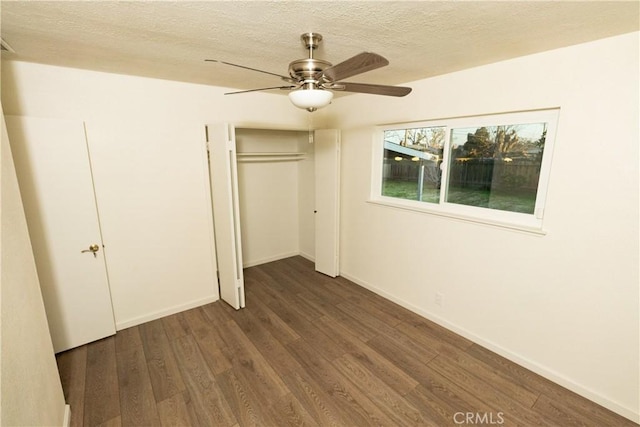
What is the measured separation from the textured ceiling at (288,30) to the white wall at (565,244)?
223 millimetres

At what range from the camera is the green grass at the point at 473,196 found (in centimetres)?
229

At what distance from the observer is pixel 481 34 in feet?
5.54

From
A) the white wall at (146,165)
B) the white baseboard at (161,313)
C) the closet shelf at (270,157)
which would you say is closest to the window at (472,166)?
the closet shelf at (270,157)

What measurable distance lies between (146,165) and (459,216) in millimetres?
3016

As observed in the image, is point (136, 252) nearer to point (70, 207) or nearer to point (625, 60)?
point (70, 207)

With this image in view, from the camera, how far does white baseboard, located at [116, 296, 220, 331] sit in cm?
285

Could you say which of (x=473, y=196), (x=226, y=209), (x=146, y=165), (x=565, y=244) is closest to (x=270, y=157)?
(x=226, y=209)

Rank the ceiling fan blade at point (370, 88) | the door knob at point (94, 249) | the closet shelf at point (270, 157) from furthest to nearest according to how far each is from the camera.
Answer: the closet shelf at point (270, 157), the door knob at point (94, 249), the ceiling fan blade at point (370, 88)

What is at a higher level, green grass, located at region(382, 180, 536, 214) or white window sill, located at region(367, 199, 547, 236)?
green grass, located at region(382, 180, 536, 214)

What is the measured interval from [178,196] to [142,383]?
170 cm

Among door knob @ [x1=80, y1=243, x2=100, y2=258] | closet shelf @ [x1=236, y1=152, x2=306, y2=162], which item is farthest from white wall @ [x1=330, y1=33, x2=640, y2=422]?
door knob @ [x1=80, y1=243, x2=100, y2=258]

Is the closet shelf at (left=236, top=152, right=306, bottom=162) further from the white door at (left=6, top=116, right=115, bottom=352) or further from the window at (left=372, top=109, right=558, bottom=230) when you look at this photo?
the white door at (left=6, top=116, right=115, bottom=352)

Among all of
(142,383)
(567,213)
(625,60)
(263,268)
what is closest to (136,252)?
(142,383)

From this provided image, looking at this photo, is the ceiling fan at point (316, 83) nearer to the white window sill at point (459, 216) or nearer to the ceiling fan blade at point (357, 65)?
the ceiling fan blade at point (357, 65)
